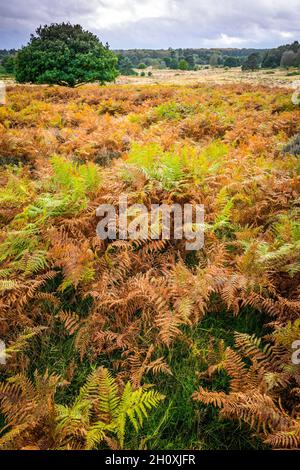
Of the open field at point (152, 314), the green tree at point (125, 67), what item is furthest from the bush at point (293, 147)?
the green tree at point (125, 67)

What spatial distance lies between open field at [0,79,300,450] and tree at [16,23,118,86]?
28746 millimetres

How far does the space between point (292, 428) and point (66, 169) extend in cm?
407

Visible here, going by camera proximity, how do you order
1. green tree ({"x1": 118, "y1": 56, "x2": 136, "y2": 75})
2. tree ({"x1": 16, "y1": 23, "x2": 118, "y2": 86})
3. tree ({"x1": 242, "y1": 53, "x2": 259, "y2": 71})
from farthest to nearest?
green tree ({"x1": 118, "y1": 56, "x2": 136, "y2": 75}), tree ({"x1": 242, "y1": 53, "x2": 259, "y2": 71}), tree ({"x1": 16, "y1": 23, "x2": 118, "y2": 86})

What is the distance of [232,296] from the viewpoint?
11.1 ft

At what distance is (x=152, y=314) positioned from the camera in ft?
11.6

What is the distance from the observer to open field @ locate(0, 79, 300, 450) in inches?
104

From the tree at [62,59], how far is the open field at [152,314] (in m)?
28.7

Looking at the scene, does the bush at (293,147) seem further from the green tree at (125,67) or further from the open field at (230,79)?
the green tree at (125,67)

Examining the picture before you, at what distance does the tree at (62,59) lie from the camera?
100 ft

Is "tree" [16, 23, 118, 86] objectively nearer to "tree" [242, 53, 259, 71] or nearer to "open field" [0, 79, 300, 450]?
"open field" [0, 79, 300, 450]

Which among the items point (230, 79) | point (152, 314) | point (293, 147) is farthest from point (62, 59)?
point (152, 314)

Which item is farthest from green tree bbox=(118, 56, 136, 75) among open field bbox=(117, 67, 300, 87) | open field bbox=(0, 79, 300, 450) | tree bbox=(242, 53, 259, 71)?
open field bbox=(0, 79, 300, 450)

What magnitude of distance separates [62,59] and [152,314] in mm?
32481
